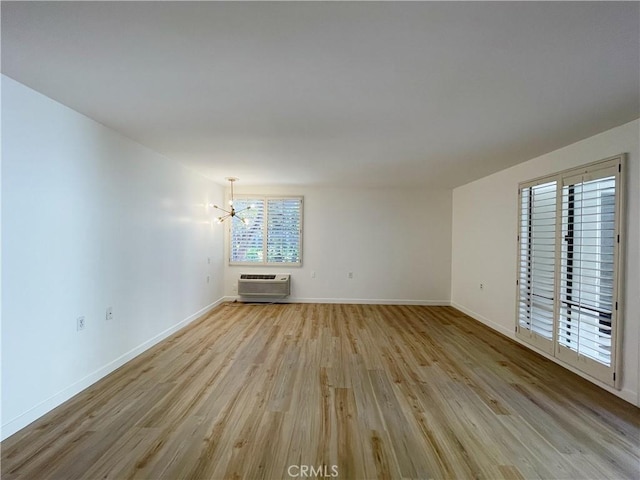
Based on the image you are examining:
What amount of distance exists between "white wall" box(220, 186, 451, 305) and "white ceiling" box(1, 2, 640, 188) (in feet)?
9.57

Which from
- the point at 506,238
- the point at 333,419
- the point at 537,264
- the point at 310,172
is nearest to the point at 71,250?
the point at 333,419

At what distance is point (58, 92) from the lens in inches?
80.2

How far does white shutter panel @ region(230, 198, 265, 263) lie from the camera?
593 cm

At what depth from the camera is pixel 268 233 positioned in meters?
5.95

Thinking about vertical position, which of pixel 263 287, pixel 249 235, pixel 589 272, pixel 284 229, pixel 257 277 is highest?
pixel 284 229

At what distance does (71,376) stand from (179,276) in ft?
6.08

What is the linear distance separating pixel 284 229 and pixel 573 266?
4.61 meters

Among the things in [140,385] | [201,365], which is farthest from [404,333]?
[140,385]

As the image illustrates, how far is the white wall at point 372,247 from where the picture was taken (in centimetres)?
586

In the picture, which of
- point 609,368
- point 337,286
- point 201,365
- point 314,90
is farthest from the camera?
point 337,286

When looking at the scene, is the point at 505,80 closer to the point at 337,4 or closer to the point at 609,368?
the point at 337,4

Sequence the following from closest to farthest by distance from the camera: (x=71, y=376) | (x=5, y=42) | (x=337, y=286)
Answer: (x=5, y=42)
(x=71, y=376)
(x=337, y=286)

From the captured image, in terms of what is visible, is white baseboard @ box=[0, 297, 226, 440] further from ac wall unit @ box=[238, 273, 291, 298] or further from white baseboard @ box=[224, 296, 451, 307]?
white baseboard @ box=[224, 296, 451, 307]

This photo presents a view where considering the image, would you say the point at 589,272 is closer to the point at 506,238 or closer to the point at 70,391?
the point at 506,238
